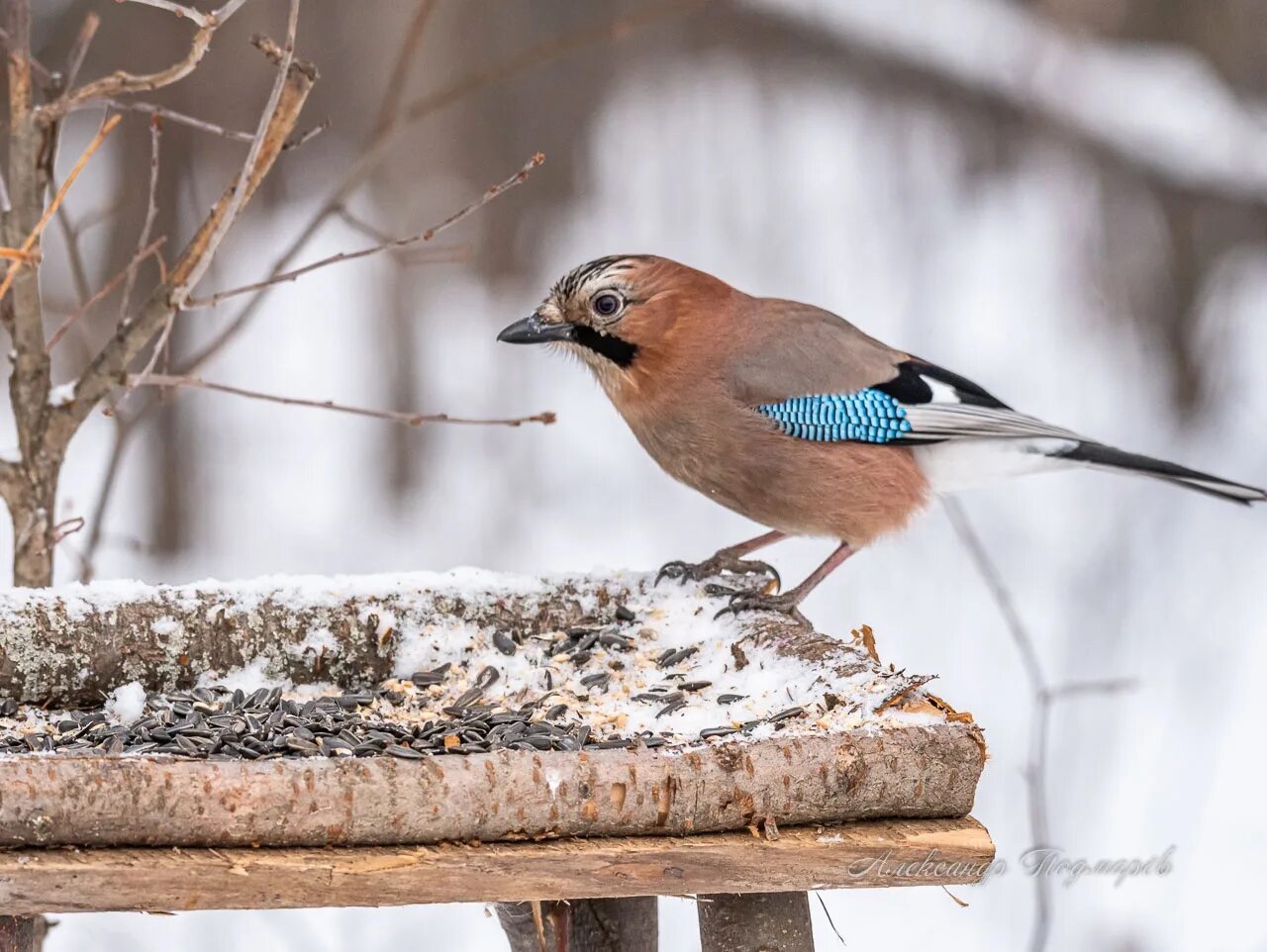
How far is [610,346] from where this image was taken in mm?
3346

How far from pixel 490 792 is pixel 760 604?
107 cm

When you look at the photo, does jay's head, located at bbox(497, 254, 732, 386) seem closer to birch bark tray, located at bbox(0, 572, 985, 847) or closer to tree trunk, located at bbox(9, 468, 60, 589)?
birch bark tray, located at bbox(0, 572, 985, 847)

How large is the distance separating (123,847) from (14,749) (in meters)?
0.40

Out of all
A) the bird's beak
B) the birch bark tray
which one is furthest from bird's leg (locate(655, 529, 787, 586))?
the bird's beak

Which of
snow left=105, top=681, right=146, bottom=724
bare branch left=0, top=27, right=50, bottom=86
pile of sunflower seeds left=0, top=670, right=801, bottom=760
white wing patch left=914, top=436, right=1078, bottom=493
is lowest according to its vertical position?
pile of sunflower seeds left=0, top=670, right=801, bottom=760

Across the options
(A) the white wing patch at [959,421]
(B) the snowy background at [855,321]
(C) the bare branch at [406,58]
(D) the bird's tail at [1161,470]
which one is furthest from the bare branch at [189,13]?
(B) the snowy background at [855,321]

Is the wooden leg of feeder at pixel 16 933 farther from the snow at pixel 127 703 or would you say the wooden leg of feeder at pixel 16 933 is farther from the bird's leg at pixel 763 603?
the bird's leg at pixel 763 603

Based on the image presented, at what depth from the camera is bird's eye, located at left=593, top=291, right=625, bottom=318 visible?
3.28 metres

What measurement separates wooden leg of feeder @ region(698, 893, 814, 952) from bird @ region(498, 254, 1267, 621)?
38.8 inches

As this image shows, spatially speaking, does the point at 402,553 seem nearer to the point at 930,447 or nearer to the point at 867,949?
the point at 867,949

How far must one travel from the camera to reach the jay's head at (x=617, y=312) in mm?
3254

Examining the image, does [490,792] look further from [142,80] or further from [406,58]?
[406,58]

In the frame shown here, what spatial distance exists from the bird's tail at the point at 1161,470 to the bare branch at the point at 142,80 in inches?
85.3

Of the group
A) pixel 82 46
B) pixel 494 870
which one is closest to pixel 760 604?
pixel 494 870
